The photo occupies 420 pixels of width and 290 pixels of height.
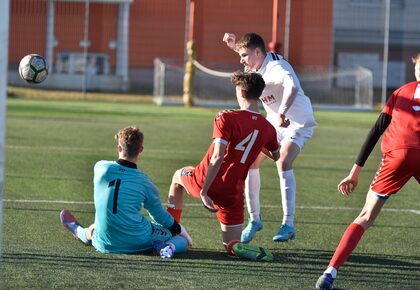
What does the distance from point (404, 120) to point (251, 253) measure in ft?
5.31

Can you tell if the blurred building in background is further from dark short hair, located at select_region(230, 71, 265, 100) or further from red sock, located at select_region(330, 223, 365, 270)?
red sock, located at select_region(330, 223, 365, 270)

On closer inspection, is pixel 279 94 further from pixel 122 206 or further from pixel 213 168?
pixel 122 206

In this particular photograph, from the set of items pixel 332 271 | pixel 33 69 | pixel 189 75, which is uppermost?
pixel 33 69

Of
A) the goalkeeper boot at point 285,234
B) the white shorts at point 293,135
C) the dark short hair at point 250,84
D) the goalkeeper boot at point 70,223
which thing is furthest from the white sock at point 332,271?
the white shorts at point 293,135

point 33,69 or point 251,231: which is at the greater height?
point 33,69

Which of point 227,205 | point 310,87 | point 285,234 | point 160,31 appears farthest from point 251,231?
point 160,31

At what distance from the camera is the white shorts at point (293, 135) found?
8914 millimetres

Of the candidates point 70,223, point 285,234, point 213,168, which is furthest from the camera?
point 285,234

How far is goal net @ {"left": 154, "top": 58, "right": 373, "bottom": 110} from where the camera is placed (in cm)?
3397

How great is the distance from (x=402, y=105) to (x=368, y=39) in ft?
116

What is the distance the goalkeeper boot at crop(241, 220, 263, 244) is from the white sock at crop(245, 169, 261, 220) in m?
0.07

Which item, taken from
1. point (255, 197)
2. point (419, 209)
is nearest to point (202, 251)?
point (255, 197)

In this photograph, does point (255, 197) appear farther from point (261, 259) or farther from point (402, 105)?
point (402, 105)

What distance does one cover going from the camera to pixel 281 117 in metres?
8.27
